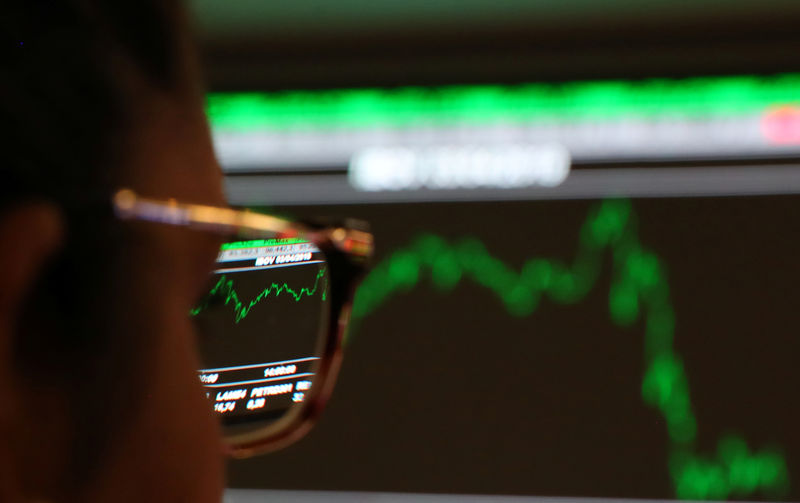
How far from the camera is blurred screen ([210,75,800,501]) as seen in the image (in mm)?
1048

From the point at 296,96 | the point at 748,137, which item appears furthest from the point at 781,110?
the point at 296,96

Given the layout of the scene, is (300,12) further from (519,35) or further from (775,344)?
(775,344)

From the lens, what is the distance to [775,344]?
104 centimetres

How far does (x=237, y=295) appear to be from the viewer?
0.52 metres

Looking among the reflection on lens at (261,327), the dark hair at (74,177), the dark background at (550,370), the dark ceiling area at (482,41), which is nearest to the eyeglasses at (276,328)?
the reflection on lens at (261,327)

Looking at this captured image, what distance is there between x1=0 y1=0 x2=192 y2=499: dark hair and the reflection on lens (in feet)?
0.62

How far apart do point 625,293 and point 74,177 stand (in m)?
0.94

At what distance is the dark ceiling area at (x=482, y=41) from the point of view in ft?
3.65

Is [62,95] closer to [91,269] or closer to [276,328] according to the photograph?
[91,269]

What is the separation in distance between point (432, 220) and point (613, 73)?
33 centimetres

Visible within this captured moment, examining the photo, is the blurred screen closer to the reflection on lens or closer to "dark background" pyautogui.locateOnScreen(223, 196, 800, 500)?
"dark background" pyautogui.locateOnScreen(223, 196, 800, 500)

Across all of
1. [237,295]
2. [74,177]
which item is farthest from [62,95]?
[237,295]

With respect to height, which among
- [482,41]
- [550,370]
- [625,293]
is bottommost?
[550,370]

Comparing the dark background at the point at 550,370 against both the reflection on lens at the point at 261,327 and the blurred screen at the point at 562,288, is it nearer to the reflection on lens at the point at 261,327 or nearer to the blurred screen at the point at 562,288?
the blurred screen at the point at 562,288
